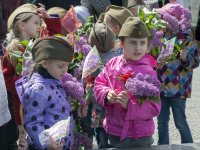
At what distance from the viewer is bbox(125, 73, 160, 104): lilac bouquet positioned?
136 inches

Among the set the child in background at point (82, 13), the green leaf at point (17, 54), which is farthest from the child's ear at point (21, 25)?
the child in background at point (82, 13)

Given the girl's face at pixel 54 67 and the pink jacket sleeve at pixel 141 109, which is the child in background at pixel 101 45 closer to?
the pink jacket sleeve at pixel 141 109

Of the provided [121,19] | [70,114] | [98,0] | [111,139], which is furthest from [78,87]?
[98,0]

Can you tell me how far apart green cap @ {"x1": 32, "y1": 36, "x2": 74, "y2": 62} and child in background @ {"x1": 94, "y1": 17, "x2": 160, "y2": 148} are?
0.41m

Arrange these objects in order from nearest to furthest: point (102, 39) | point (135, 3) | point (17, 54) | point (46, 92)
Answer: point (46, 92)
point (17, 54)
point (102, 39)
point (135, 3)

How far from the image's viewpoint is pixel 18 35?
15.2 feet

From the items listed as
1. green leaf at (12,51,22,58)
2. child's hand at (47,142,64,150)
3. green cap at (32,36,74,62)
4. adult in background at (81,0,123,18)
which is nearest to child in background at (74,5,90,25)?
adult in background at (81,0,123,18)

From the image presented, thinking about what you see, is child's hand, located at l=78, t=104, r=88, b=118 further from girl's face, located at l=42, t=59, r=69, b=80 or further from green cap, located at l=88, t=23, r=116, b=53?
green cap, located at l=88, t=23, r=116, b=53

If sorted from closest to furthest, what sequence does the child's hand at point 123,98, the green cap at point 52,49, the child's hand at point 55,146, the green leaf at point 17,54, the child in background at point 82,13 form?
the child's hand at point 55,146 → the green cap at point 52,49 → the child's hand at point 123,98 → the green leaf at point 17,54 → the child in background at point 82,13

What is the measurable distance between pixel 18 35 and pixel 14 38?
4.3 inches

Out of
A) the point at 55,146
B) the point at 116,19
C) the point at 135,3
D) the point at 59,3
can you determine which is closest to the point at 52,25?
the point at 116,19

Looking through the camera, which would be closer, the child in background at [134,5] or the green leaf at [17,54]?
the green leaf at [17,54]

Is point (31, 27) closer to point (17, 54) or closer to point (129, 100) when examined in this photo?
point (17, 54)

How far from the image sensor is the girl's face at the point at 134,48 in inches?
146
